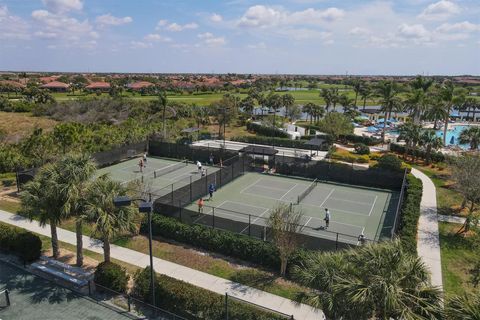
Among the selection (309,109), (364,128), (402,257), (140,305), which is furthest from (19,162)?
(364,128)

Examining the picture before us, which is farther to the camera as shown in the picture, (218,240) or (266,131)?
(266,131)

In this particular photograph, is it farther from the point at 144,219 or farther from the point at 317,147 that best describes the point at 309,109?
the point at 144,219

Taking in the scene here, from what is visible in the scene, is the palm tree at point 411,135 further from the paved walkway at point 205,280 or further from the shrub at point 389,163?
the paved walkway at point 205,280

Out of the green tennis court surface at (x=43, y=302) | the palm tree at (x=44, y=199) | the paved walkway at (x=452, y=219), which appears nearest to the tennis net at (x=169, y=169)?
the palm tree at (x=44, y=199)

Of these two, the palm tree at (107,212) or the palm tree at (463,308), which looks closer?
the palm tree at (463,308)

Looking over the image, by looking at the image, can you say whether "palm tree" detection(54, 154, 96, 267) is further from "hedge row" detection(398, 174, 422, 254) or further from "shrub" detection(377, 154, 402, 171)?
"shrub" detection(377, 154, 402, 171)

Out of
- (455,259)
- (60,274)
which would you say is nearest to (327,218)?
(455,259)

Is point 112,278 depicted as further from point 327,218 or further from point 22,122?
point 22,122
